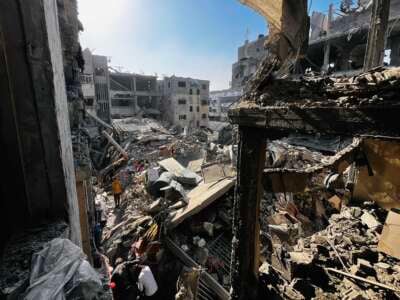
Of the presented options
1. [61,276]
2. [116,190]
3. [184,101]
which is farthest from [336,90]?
[184,101]

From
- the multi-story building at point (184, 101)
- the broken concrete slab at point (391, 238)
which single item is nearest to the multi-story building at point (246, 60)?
the multi-story building at point (184, 101)

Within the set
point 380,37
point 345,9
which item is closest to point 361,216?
point 380,37

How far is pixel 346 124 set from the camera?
192 centimetres

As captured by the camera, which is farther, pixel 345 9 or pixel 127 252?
pixel 345 9

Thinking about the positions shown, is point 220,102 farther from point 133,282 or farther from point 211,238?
point 133,282

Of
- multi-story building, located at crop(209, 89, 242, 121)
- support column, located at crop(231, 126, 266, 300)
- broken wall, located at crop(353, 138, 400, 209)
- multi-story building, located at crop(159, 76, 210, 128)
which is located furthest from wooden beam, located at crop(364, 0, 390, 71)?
multi-story building, located at crop(209, 89, 242, 121)

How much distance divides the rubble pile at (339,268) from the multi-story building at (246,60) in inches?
1141

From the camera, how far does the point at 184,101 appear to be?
3400 cm

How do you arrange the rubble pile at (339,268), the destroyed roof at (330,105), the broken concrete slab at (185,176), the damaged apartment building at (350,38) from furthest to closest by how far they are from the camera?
the damaged apartment building at (350,38), the broken concrete slab at (185,176), the rubble pile at (339,268), the destroyed roof at (330,105)

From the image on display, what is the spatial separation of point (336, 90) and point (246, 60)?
33813 millimetres

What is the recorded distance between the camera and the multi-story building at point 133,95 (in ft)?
104

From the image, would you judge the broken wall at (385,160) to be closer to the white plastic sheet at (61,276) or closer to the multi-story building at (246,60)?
the white plastic sheet at (61,276)

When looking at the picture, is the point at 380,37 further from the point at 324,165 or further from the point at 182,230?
the point at 182,230

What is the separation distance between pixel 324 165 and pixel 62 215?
324 centimetres
